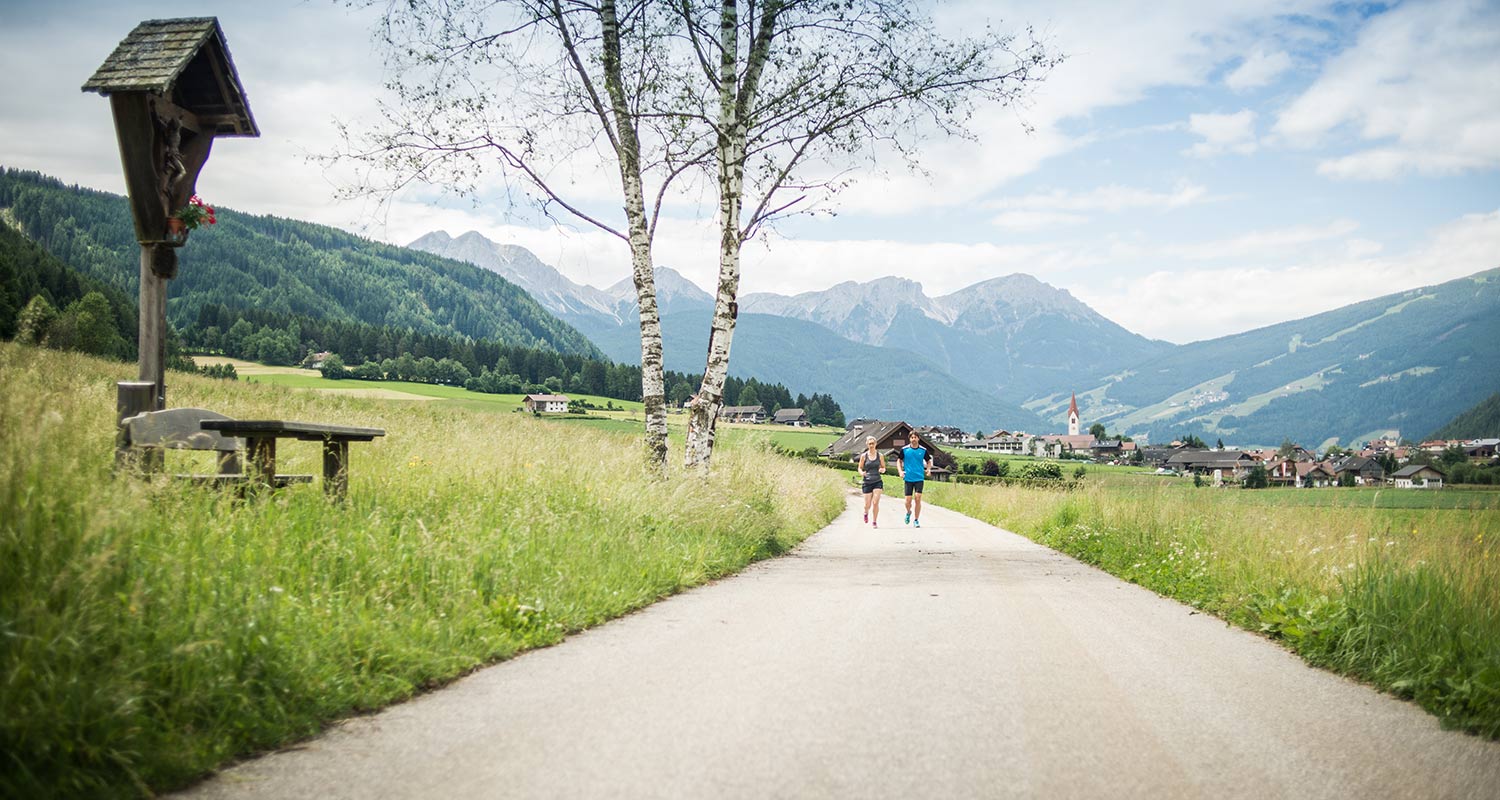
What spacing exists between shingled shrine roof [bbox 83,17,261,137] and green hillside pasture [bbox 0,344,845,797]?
2802mm

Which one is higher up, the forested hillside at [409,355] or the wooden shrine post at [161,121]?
the forested hillside at [409,355]

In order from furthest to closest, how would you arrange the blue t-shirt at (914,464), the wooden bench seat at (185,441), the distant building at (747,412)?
1. the distant building at (747,412)
2. the blue t-shirt at (914,464)
3. the wooden bench seat at (185,441)

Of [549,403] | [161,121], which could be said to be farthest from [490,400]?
[161,121]

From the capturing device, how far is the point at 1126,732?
14.1 feet

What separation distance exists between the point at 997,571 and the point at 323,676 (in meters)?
8.84

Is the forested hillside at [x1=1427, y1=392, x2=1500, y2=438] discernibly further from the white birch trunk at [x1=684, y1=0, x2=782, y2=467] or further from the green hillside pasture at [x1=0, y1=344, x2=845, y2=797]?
the green hillside pasture at [x1=0, y1=344, x2=845, y2=797]

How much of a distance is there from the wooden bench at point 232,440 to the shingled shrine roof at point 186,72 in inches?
117

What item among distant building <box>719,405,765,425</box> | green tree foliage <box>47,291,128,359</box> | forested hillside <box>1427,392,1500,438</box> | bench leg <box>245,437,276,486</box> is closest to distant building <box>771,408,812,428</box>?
distant building <box>719,405,765,425</box>

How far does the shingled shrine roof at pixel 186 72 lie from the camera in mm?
7672

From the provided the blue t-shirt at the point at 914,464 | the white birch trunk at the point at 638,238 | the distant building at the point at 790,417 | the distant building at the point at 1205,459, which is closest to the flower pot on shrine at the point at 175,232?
the white birch trunk at the point at 638,238

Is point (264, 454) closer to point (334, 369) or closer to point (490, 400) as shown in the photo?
point (490, 400)

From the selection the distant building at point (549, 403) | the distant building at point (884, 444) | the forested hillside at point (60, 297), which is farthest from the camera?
the distant building at point (884, 444)

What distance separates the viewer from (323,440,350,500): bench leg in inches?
293

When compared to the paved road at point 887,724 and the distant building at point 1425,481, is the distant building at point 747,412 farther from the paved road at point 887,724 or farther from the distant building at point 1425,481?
the paved road at point 887,724
